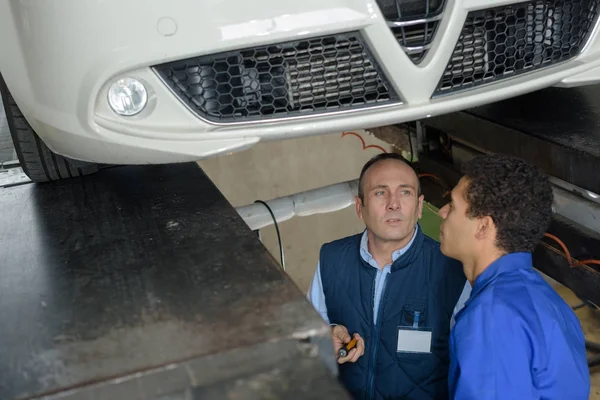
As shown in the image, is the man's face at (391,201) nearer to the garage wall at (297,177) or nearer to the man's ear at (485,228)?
the man's ear at (485,228)

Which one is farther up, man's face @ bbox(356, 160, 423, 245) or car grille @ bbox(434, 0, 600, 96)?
car grille @ bbox(434, 0, 600, 96)

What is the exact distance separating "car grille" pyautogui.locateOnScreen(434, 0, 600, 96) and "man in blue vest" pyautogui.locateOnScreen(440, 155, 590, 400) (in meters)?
0.30

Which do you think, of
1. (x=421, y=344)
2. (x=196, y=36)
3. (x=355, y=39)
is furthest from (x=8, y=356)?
(x=421, y=344)

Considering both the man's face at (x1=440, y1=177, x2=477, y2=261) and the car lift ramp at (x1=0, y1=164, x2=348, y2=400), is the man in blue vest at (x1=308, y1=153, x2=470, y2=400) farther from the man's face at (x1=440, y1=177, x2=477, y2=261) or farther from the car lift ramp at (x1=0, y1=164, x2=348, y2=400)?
the car lift ramp at (x1=0, y1=164, x2=348, y2=400)

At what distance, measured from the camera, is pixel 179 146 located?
158 centimetres

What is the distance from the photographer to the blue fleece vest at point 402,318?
190 cm

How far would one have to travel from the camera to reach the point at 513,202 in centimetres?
151

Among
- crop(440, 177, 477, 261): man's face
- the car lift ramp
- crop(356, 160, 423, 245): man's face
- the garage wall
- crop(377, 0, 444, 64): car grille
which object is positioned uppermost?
crop(377, 0, 444, 64): car grille

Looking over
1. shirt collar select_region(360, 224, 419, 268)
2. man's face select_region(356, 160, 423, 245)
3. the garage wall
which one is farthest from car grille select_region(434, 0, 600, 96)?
the garage wall

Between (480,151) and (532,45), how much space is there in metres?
0.54

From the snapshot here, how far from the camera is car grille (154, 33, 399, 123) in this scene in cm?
159

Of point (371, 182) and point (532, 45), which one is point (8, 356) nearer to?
point (371, 182)

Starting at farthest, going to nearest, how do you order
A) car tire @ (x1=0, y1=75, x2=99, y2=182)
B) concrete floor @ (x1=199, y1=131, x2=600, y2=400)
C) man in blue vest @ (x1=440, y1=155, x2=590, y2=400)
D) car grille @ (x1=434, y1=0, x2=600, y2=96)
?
concrete floor @ (x1=199, y1=131, x2=600, y2=400) → car tire @ (x1=0, y1=75, x2=99, y2=182) → car grille @ (x1=434, y1=0, x2=600, y2=96) → man in blue vest @ (x1=440, y1=155, x2=590, y2=400)

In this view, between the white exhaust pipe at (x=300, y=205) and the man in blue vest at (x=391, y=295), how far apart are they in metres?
0.22
